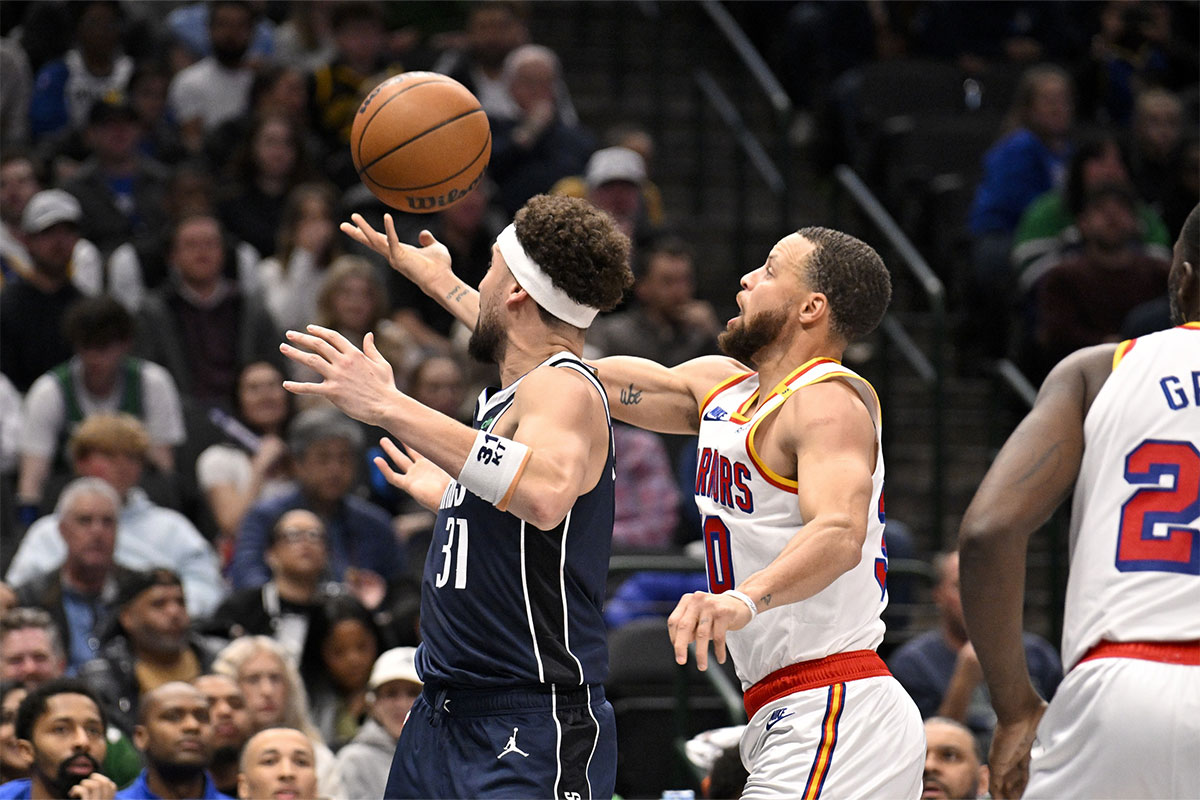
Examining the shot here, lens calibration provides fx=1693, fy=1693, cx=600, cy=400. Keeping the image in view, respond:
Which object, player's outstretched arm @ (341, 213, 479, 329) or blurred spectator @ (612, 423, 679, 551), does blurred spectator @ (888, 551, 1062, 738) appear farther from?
player's outstretched arm @ (341, 213, 479, 329)

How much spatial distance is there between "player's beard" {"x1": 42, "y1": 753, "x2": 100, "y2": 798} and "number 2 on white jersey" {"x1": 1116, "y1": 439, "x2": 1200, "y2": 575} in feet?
12.3

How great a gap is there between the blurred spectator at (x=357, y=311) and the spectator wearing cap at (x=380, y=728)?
99.6 inches

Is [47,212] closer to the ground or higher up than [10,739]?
higher up

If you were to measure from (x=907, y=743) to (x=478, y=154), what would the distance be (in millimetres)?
2226

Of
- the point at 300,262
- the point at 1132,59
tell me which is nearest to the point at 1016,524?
the point at 300,262

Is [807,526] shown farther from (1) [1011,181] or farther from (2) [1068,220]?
(1) [1011,181]

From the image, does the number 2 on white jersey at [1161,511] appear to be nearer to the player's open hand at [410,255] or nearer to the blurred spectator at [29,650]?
the player's open hand at [410,255]

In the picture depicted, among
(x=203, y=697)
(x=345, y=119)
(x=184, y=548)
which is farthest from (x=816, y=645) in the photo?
(x=345, y=119)

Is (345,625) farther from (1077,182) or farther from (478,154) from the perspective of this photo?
(1077,182)

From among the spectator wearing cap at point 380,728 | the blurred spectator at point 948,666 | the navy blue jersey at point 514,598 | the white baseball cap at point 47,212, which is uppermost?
the white baseball cap at point 47,212

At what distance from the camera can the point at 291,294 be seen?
9.95 meters

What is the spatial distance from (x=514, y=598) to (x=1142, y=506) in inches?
59.5

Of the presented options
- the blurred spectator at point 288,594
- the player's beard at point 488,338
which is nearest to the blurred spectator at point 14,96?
the blurred spectator at point 288,594

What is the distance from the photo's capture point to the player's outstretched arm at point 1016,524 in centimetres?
409
